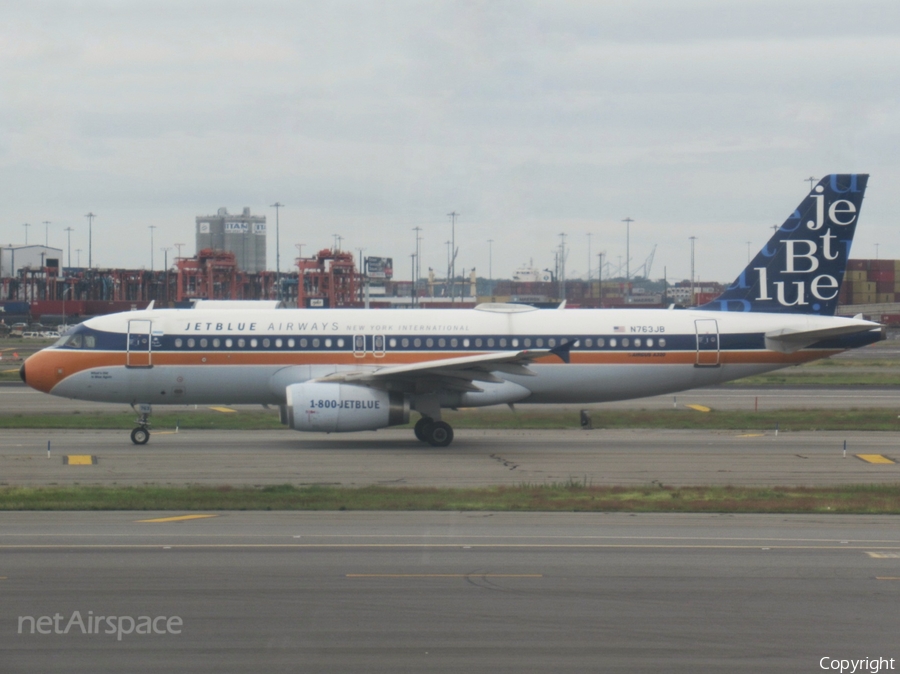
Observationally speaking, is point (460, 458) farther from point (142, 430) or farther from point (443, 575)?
point (443, 575)

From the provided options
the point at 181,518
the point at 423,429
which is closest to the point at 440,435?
the point at 423,429

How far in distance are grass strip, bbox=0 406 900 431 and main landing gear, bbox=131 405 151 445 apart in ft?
13.7

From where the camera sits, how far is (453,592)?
12539 millimetres

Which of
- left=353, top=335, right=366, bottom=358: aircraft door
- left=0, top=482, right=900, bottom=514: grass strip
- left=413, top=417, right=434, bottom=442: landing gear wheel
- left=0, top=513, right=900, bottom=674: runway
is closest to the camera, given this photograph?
left=0, top=513, right=900, bottom=674: runway

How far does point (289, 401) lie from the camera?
90.4ft

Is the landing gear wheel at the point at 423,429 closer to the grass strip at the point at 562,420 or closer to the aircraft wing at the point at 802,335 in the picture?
the grass strip at the point at 562,420

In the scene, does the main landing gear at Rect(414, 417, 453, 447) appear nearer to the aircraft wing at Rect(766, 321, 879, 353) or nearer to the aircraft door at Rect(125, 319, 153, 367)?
the aircraft door at Rect(125, 319, 153, 367)

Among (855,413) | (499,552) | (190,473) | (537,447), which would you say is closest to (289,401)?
(190,473)

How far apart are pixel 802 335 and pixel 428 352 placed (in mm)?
11136

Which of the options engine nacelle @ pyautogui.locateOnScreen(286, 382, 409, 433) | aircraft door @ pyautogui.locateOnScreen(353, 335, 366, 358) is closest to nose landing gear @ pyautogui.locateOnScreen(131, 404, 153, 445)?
engine nacelle @ pyautogui.locateOnScreen(286, 382, 409, 433)

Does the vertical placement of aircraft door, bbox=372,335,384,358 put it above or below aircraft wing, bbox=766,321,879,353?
below

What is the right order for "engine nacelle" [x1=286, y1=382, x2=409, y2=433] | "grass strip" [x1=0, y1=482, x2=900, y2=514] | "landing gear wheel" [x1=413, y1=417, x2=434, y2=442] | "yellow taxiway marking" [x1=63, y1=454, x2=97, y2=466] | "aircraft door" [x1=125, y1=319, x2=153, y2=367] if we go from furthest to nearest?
"aircraft door" [x1=125, y1=319, x2=153, y2=367], "landing gear wheel" [x1=413, y1=417, x2=434, y2=442], "engine nacelle" [x1=286, y1=382, x2=409, y2=433], "yellow taxiway marking" [x1=63, y1=454, x2=97, y2=466], "grass strip" [x1=0, y1=482, x2=900, y2=514]

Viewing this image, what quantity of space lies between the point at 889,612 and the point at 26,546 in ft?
38.7

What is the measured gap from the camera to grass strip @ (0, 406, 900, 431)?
34062mm
